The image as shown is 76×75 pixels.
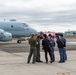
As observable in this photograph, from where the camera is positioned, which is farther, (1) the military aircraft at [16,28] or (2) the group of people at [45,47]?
(1) the military aircraft at [16,28]

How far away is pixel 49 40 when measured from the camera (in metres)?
16.2

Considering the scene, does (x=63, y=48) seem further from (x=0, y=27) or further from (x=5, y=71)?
(x=0, y=27)

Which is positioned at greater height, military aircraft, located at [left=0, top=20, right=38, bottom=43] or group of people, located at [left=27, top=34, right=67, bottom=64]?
A: military aircraft, located at [left=0, top=20, right=38, bottom=43]

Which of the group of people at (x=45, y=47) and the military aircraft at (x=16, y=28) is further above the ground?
the military aircraft at (x=16, y=28)

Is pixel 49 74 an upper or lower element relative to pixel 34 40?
lower

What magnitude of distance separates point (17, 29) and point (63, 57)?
78.6 feet

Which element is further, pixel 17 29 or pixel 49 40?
pixel 17 29

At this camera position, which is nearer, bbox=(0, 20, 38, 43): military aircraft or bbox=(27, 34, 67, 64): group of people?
bbox=(27, 34, 67, 64): group of people

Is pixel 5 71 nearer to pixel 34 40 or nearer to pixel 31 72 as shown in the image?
pixel 31 72

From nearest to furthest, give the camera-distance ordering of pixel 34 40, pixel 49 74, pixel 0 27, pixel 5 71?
pixel 49 74, pixel 5 71, pixel 34 40, pixel 0 27

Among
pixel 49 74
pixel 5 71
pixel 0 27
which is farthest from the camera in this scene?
pixel 0 27

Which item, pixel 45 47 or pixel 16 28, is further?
pixel 16 28

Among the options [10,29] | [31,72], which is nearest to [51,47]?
[31,72]

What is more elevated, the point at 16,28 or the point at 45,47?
the point at 16,28
